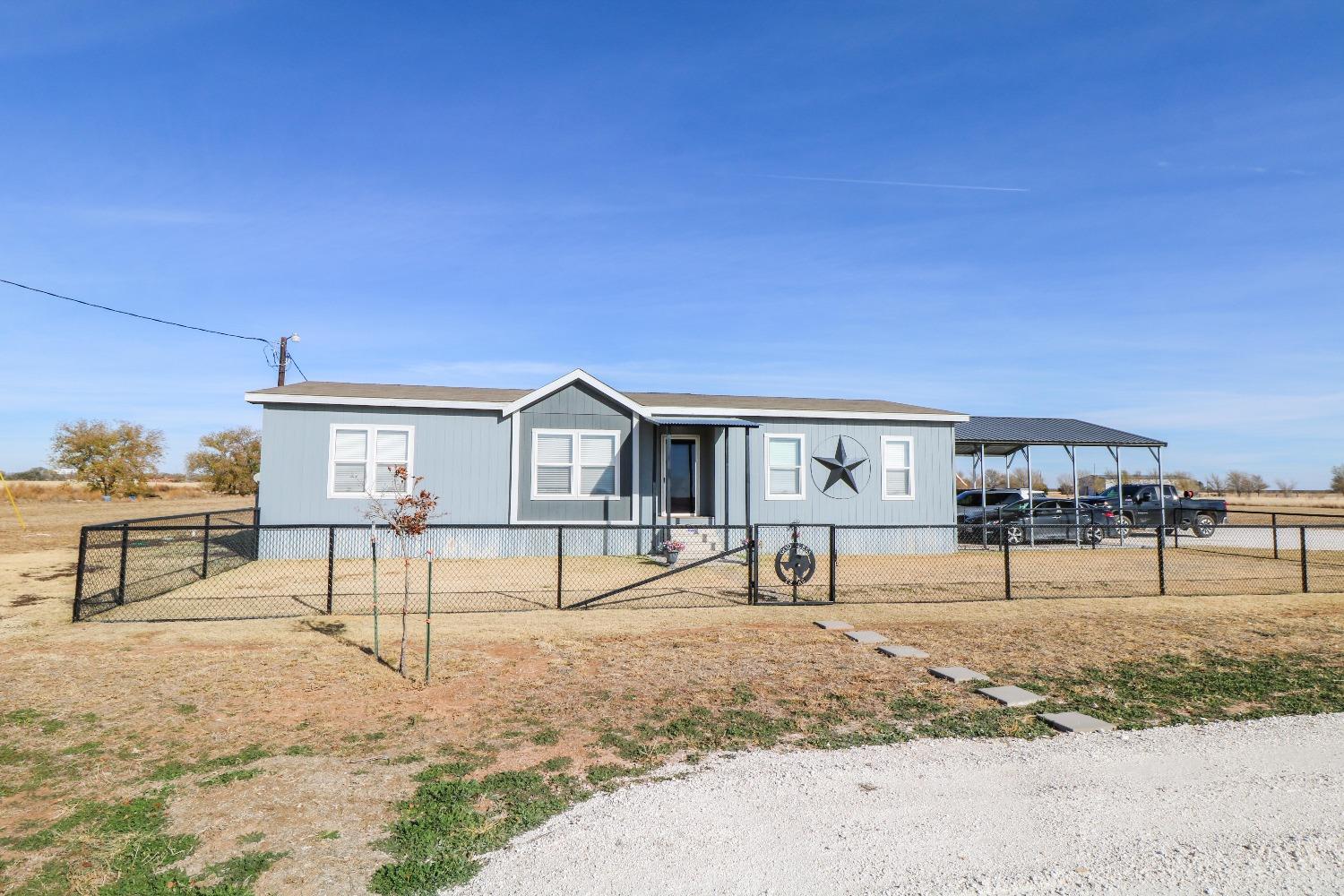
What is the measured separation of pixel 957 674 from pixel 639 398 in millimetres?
14043

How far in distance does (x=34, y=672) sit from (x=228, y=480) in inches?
2133

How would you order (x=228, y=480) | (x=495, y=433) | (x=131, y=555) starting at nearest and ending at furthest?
(x=131, y=555) < (x=495, y=433) < (x=228, y=480)

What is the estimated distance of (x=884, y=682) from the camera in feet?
21.8

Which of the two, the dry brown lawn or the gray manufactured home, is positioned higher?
the gray manufactured home

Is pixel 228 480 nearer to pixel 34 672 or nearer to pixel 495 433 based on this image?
pixel 495 433

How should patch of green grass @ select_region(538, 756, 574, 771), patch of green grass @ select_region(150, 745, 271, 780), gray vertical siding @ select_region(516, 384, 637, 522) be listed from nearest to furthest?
patch of green grass @ select_region(150, 745, 271, 780)
patch of green grass @ select_region(538, 756, 574, 771)
gray vertical siding @ select_region(516, 384, 637, 522)

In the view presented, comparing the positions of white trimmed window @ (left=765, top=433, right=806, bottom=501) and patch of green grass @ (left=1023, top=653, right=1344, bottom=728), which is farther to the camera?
white trimmed window @ (left=765, top=433, right=806, bottom=501)

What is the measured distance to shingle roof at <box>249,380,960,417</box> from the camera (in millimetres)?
16344

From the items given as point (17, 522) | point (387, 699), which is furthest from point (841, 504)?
point (17, 522)

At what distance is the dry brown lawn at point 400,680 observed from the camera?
4152 millimetres

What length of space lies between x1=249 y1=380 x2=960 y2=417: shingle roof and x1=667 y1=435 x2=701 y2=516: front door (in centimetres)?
99

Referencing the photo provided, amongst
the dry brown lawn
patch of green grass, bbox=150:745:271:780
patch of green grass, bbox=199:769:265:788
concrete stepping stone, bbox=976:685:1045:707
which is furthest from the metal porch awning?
patch of green grass, bbox=199:769:265:788

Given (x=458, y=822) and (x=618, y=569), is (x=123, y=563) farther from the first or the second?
(x=458, y=822)

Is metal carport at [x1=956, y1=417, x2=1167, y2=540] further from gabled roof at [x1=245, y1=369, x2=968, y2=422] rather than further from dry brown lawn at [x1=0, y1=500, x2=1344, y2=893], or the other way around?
dry brown lawn at [x1=0, y1=500, x2=1344, y2=893]
